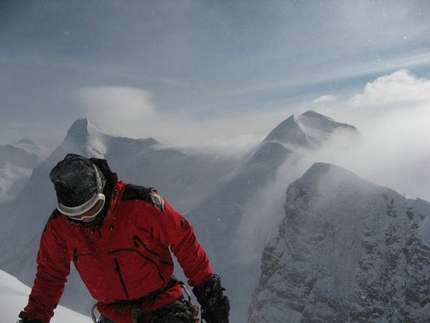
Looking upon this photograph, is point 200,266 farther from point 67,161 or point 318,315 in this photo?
point 318,315

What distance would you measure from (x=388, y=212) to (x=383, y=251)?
10948 mm

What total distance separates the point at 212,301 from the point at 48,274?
1.68 metres

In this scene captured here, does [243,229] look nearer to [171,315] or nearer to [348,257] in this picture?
[348,257]

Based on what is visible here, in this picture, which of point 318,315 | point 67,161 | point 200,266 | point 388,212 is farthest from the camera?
point 318,315

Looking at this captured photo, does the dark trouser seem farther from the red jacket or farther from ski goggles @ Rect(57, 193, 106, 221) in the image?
ski goggles @ Rect(57, 193, 106, 221)

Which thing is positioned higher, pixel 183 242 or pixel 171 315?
pixel 183 242

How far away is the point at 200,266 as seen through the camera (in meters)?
4.30

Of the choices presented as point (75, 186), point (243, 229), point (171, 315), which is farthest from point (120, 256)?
point (243, 229)

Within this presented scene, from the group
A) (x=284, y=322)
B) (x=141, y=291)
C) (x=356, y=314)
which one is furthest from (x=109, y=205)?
(x=284, y=322)

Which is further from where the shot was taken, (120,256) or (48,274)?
(48,274)

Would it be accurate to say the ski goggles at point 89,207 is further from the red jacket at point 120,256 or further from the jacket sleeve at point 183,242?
the jacket sleeve at point 183,242

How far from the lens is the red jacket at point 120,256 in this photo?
401cm

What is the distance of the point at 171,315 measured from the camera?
163 inches

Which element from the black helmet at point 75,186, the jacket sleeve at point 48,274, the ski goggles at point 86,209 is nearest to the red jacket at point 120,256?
the jacket sleeve at point 48,274
